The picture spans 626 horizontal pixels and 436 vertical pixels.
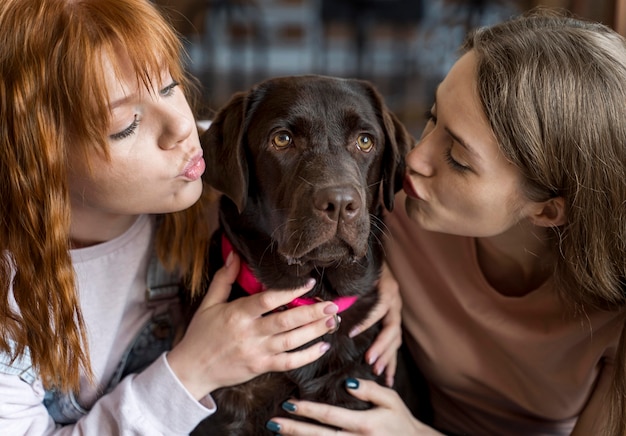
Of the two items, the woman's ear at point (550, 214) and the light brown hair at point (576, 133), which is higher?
the light brown hair at point (576, 133)

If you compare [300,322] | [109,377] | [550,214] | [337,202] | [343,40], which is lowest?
[343,40]

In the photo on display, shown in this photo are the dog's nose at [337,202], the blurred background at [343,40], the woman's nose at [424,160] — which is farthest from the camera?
the blurred background at [343,40]

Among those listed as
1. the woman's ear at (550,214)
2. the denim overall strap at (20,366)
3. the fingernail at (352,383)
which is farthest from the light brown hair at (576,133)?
the denim overall strap at (20,366)

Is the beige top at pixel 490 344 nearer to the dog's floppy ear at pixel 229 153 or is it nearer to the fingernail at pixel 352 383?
the fingernail at pixel 352 383

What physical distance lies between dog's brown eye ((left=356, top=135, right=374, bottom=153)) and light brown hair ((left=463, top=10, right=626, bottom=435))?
0.27 meters

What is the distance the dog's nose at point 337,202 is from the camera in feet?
4.68

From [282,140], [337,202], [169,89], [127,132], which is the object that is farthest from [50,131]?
[337,202]

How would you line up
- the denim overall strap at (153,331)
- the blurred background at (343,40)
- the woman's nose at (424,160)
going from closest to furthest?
the woman's nose at (424,160), the denim overall strap at (153,331), the blurred background at (343,40)

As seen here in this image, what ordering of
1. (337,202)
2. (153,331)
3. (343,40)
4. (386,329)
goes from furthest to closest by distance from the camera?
(343,40) < (153,331) < (386,329) < (337,202)

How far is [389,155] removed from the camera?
5.60ft

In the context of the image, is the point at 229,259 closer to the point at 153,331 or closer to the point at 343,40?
the point at 153,331

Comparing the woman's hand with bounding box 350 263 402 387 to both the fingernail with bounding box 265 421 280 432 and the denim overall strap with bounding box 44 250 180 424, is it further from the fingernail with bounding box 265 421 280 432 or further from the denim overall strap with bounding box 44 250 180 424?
the denim overall strap with bounding box 44 250 180 424

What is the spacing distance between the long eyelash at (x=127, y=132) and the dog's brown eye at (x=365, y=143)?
475mm

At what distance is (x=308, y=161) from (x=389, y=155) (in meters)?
0.25
